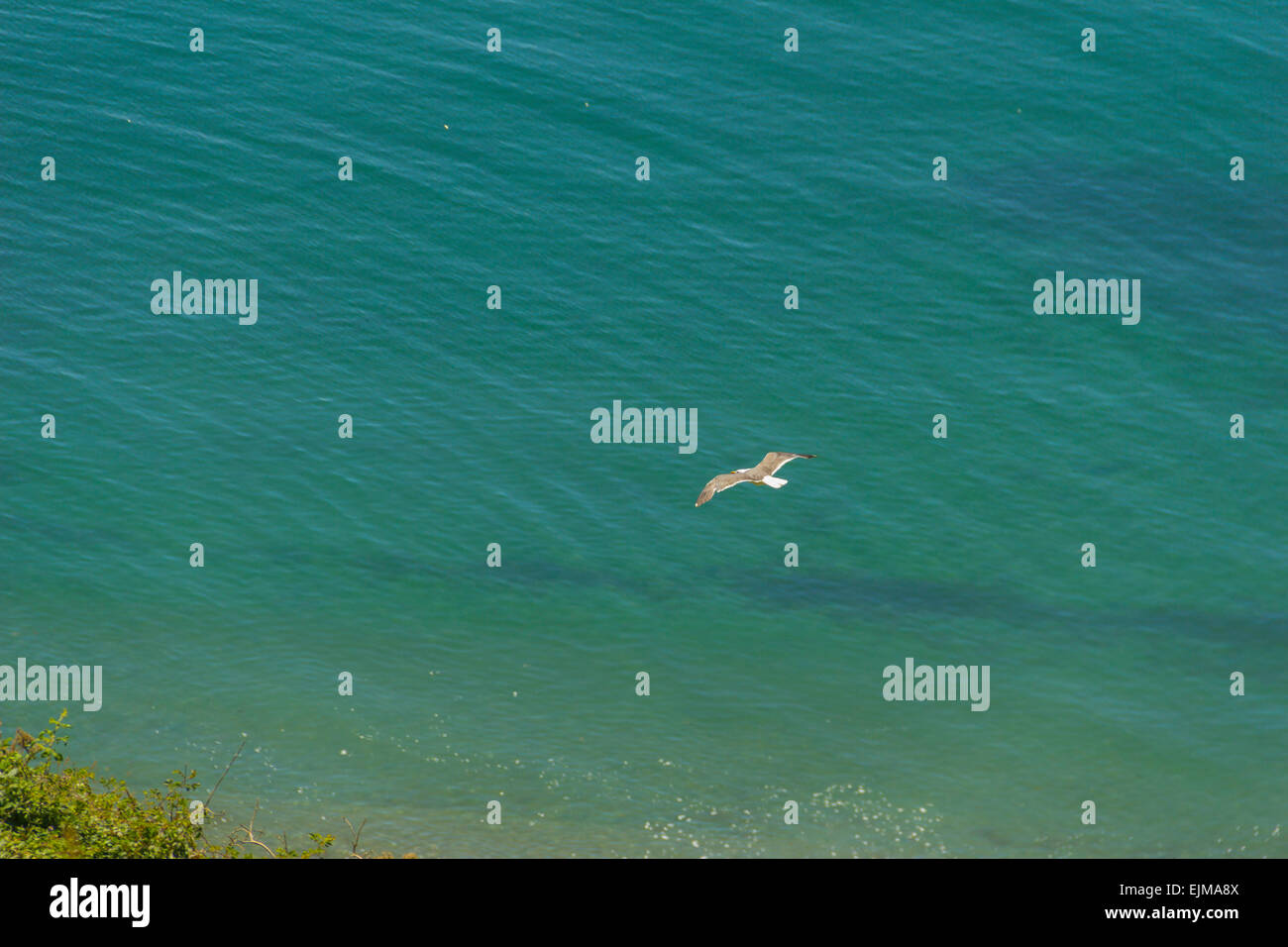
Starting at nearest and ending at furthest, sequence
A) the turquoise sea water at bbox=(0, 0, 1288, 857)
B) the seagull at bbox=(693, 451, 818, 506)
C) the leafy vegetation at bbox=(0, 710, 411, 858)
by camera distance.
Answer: the leafy vegetation at bbox=(0, 710, 411, 858)
the seagull at bbox=(693, 451, 818, 506)
the turquoise sea water at bbox=(0, 0, 1288, 857)

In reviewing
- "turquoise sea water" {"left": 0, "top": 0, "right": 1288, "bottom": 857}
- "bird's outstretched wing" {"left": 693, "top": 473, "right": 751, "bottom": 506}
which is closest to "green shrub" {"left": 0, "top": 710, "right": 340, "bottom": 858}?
"turquoise sea water" {"left": 0, "top": 0, "right": 1288, "bottom": 857}

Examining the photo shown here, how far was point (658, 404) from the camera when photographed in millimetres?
64688

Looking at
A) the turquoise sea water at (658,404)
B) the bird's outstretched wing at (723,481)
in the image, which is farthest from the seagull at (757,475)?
the turquoise sea water at (658,404)

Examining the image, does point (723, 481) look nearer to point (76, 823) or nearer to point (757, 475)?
point (757, 475)

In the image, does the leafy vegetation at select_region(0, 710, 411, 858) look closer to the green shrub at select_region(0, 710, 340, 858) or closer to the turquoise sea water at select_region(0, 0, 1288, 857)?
the green shrub at select_region(0, 710, 340, 858)

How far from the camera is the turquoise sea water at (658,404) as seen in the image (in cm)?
4831

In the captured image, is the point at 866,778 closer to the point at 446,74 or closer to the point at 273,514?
the point at 273,514

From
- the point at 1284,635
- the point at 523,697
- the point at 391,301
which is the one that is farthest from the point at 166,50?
the point at 1284,635

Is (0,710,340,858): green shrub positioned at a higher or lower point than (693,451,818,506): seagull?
lower

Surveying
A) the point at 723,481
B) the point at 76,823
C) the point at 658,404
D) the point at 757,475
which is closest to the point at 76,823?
the point at 76,823

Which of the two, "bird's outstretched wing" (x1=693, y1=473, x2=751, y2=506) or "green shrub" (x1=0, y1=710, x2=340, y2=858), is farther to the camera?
"bird's outstretched wing" (x1=693, y1=473, x2=751, y2=506)

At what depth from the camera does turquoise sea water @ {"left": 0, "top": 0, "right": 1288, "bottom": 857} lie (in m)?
48.3

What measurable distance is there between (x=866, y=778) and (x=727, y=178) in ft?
108
